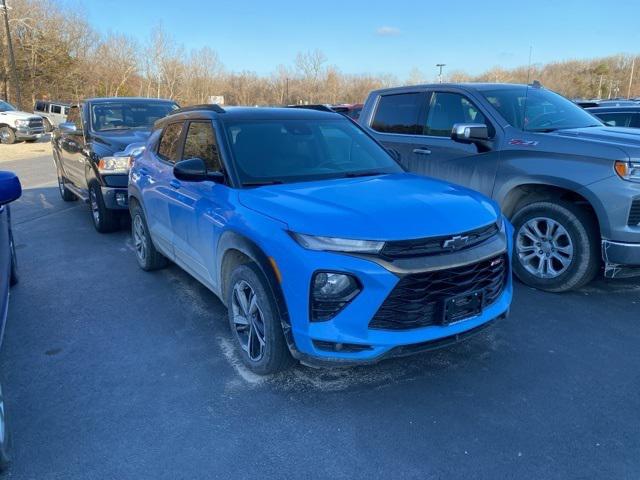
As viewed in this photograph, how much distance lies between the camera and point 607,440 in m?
2.70

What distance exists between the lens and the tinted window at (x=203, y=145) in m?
3.84

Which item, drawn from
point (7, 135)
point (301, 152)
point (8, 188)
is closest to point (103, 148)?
point (301, 152)

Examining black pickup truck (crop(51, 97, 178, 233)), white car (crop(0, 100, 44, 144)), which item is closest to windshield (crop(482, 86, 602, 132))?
black pickup truck (crop(51, 97, 178, 233))

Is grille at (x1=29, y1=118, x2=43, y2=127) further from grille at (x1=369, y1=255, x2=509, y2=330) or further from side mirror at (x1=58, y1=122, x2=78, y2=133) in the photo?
grille at (x1=369, y1=255, x2=509, y2=330)

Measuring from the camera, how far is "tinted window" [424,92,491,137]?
5430mm

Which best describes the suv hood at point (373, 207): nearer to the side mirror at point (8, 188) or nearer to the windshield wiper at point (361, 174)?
the windshield wiper at point (361, 174)

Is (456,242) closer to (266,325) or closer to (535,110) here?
(266,325)

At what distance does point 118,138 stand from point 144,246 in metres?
2.64

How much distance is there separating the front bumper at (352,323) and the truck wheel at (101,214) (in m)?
5.06

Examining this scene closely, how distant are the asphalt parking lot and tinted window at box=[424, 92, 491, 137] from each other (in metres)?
2.05

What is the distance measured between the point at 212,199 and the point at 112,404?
5.06 ft

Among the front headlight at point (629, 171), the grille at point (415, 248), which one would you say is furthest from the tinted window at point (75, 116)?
the front headlight at point (629, 171)

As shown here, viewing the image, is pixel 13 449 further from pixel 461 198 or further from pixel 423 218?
pixel 461 198

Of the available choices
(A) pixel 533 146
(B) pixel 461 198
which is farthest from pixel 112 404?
(A) pixel 533 146
